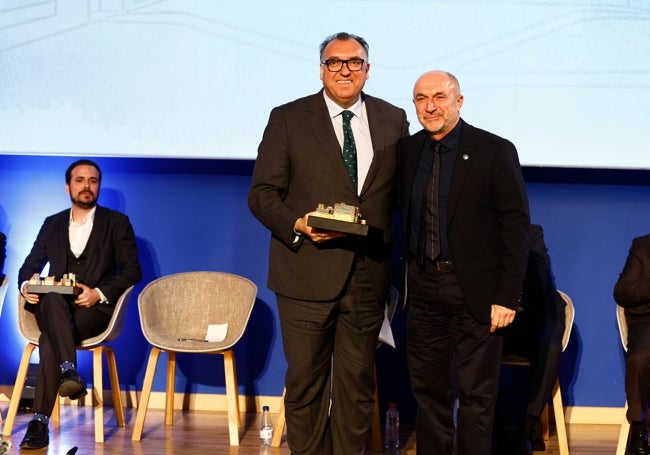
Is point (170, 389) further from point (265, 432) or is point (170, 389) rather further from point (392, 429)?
point (392, 429)

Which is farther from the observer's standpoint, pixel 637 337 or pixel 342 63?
pixel 637 337

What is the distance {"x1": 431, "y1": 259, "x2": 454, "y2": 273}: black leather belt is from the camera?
343 centimetres

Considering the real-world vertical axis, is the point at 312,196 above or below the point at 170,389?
above

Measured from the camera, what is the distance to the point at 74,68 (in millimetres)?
5363

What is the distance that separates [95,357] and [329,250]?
2095 millimetres

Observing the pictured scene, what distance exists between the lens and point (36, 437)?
4496 millimetres

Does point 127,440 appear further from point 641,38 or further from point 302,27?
point 641,38

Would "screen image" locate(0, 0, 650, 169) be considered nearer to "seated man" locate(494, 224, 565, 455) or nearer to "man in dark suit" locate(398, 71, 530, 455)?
"seated man" locate(494, 224, 565, 455)

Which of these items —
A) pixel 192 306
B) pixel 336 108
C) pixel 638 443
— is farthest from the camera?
pixel 192 306

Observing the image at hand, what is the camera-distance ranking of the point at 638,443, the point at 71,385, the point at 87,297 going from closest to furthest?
1. the point at 638,443
2. the point at 71,385
3. the point at 87,297

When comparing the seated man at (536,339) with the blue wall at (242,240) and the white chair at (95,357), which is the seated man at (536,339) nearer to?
the blue wall at (242,240)

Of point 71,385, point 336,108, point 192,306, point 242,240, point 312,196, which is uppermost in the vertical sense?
point 336,108

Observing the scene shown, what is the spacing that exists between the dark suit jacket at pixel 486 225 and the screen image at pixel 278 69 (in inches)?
67.4

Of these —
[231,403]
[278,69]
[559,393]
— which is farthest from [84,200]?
[559,393]
